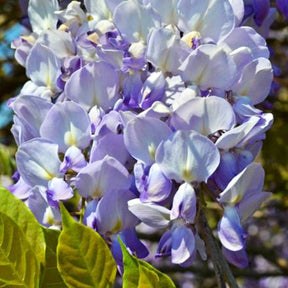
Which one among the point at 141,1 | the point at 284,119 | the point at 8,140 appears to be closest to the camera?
the point at 141,1

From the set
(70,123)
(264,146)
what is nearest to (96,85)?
(70,123)

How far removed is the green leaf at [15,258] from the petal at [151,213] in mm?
103

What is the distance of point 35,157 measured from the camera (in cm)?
70


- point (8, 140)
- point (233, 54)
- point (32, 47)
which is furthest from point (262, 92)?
point (8, 140)

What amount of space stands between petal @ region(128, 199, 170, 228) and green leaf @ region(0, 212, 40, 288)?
10 cm

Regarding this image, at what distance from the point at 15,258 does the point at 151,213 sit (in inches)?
5.1

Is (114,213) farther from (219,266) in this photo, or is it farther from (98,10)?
(98,10)

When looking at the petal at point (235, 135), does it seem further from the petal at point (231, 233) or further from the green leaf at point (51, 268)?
the green leaf at point (51, 268)

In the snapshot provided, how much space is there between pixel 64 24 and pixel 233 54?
222 millimetres

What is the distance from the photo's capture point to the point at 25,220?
1.97 feet

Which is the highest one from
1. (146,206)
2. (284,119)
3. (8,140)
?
(146,206)

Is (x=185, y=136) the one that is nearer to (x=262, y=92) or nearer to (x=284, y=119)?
(x=262, y=92)

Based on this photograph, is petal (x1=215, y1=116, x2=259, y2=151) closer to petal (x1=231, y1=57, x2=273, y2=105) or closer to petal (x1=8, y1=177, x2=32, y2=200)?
petal (x1=231, y1=57, x2=273, y2=105)

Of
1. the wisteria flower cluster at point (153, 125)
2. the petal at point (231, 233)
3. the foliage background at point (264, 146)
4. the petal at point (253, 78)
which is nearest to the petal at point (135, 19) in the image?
the wisteria flower cluster at point (153, 125)
